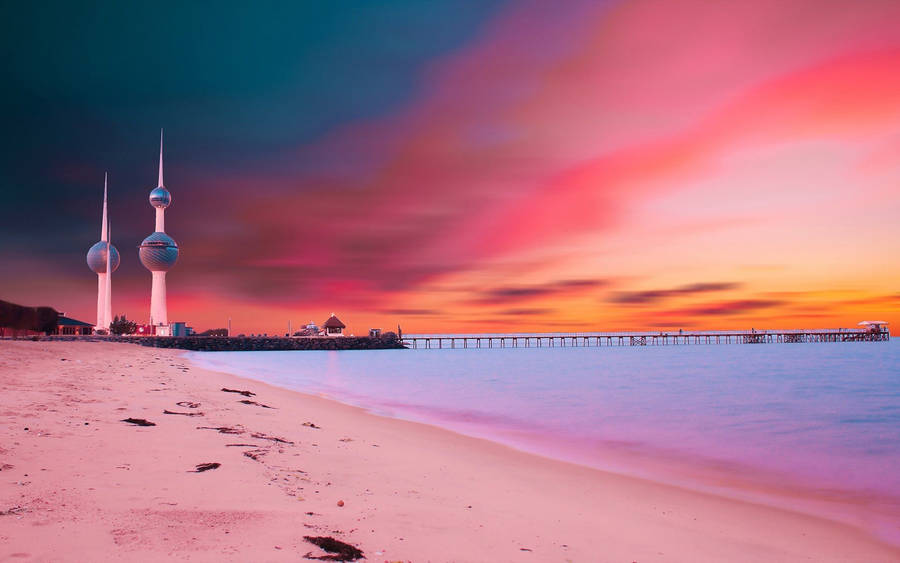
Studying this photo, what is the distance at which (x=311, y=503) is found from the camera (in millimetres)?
5391

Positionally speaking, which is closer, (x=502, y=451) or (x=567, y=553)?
(x=567, y=553)

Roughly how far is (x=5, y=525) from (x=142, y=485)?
4.83 feet

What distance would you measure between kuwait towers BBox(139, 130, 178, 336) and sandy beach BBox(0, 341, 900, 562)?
5603 inches

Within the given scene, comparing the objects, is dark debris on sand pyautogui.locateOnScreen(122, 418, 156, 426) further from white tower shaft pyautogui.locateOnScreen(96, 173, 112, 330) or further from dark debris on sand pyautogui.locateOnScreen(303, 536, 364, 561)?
white tower shaft pyautogui.locateOnScreen(96, 173, 112, 330)

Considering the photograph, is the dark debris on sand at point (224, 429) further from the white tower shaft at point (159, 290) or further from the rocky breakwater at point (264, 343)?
the white tower shaft at point (159, 290)

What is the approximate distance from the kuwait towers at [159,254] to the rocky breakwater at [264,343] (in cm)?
3120

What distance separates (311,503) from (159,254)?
15011cm

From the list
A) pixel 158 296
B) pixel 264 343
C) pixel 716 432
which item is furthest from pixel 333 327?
pixel 716 432

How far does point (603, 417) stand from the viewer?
18812 millimetres

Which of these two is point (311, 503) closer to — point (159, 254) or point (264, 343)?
point (264, 343)

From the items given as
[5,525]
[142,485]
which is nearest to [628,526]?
[142,485]

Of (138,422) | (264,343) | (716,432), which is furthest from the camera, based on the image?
(264,343)

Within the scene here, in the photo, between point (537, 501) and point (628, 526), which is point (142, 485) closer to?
point (537, 501)

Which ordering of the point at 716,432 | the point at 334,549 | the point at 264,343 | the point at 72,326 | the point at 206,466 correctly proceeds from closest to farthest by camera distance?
the point at 334,549 → the point at 206,466 → the point at 716,432 → the point at 72,326 → the point at 264,343
